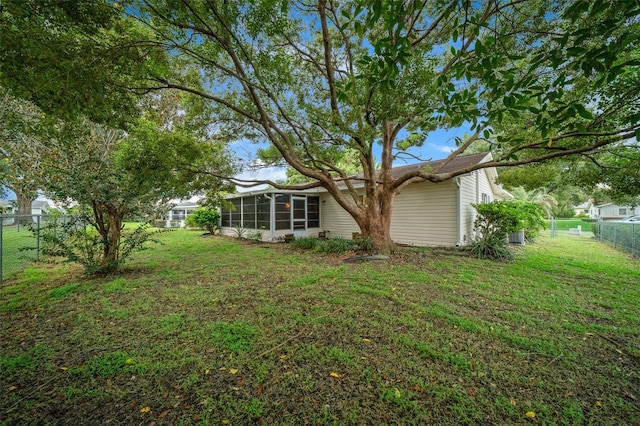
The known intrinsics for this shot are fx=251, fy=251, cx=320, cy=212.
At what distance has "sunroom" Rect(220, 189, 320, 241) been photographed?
1205cm

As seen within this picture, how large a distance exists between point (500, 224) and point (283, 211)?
28.9ft

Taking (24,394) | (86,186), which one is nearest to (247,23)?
(86,186)

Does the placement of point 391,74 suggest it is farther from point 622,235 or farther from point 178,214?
point 178,214

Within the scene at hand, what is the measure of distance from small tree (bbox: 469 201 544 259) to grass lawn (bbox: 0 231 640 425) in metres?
2.37

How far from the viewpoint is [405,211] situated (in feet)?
34.6

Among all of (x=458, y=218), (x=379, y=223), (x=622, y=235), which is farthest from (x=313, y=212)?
(x=622, y=235)

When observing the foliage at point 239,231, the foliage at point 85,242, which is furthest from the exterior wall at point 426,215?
the foliage at point 85,242

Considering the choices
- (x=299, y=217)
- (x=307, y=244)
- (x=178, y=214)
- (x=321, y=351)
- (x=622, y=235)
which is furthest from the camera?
(x=178, y=214)

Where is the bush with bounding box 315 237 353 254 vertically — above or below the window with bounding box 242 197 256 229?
below

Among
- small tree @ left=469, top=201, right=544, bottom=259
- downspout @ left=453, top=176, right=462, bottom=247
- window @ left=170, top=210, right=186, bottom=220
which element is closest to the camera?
small tree @ left=469, top=201, right=544, bottom=259

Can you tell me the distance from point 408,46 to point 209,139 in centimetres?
770

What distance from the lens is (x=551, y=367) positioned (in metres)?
2.48

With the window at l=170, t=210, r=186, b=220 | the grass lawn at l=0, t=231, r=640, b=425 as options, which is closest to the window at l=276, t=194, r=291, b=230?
the grass lawn at l=0, t=231, r=640, b=425

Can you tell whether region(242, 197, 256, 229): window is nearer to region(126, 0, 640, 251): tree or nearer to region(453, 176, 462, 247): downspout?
region(126, 0, 640, 251): tree
